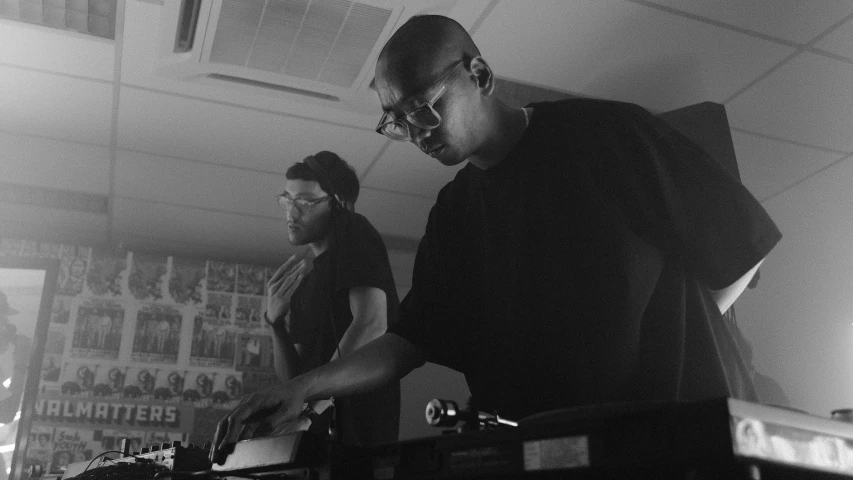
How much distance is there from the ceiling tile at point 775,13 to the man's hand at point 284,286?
1.72 meters

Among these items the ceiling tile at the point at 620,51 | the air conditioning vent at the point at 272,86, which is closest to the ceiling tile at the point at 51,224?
the air conditioning vent at the point at 272,86

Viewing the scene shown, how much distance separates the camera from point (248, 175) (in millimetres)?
3611

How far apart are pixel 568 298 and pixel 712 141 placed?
5.76 ft

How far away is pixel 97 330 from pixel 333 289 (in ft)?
5.73

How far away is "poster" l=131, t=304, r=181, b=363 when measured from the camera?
409 centimetres

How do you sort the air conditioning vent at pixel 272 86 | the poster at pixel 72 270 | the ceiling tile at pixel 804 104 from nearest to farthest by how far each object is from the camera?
the ceiling tile at pixel 804 104
the air conditioning vent at pixel 272 86
the poster at pixel 72 270

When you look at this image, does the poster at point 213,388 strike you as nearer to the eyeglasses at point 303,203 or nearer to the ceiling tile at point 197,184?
the ceiling tile at point 197,184

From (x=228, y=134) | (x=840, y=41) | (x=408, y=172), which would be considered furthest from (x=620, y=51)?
(x=228, y=134)

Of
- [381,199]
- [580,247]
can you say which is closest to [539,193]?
[580,247]

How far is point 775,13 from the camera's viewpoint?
2.59m

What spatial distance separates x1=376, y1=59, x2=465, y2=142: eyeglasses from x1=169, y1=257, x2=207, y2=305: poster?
9.77 feet

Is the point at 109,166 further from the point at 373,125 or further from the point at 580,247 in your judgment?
the point at 580,247

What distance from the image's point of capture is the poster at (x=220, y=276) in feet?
14.2

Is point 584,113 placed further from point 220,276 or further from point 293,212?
point 220,276
